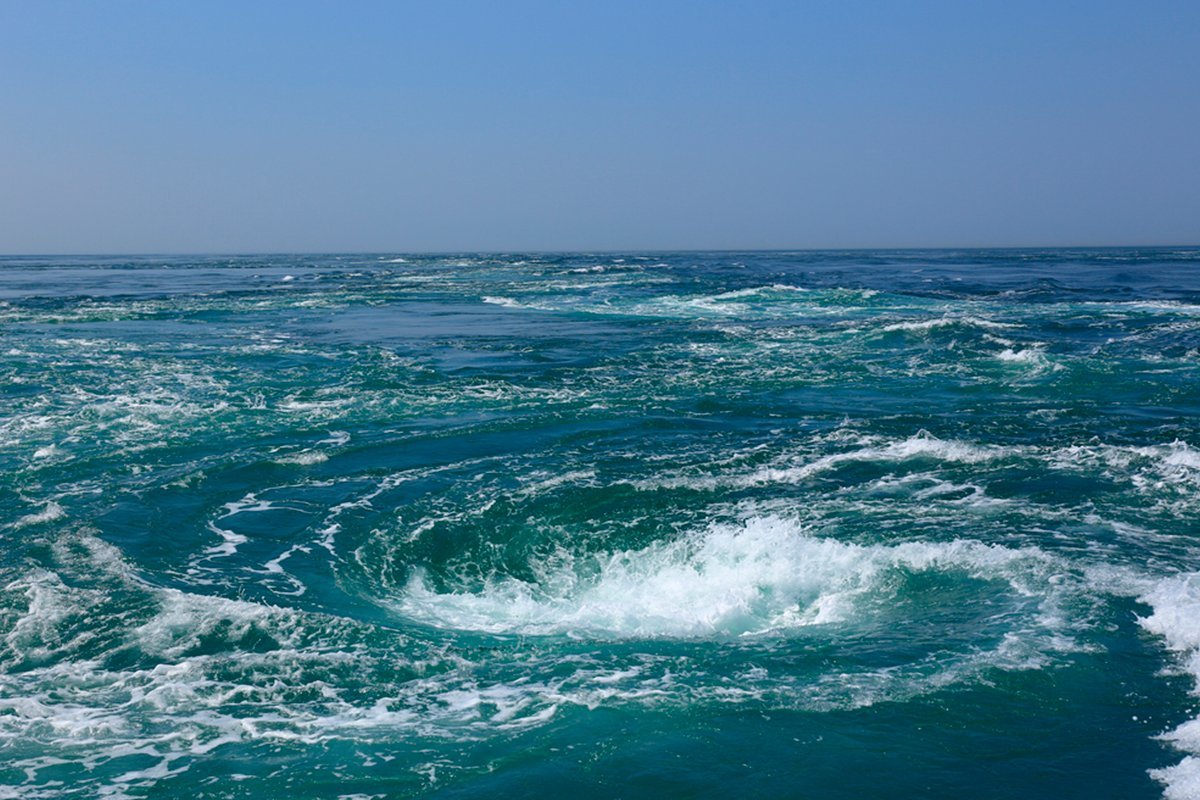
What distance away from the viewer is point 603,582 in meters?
13.4

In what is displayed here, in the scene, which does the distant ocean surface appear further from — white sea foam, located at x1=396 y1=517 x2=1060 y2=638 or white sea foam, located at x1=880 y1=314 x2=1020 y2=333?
white sea foam, located at x1=880 y1=314 x2=1020 y2=333

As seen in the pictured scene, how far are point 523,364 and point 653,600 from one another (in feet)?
64.8

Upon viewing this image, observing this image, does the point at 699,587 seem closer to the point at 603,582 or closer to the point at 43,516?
the point at 603,582

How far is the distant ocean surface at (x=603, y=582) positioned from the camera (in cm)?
838

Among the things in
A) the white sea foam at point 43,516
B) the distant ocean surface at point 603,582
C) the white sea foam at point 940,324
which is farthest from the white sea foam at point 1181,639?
the white sea foam at point 940,324

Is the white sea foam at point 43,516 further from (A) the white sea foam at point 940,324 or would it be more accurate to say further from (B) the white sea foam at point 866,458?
(A) the white sea foam at point 940,324

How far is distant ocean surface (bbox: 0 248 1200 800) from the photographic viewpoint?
27.5 ft

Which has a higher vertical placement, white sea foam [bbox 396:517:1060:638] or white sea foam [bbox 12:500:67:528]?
white sea foam [bbox 12:500:67:528]

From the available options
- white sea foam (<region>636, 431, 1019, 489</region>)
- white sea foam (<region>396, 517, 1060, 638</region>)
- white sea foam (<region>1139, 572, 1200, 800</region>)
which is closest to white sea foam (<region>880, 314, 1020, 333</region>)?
white sea foam (<region>636, 431, 1019, 489</region>)

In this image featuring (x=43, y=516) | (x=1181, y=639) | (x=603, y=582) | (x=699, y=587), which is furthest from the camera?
(x=43, y=516)

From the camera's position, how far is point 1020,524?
1470cm

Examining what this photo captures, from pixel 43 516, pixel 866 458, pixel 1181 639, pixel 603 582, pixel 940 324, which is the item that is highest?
pixel 940 324

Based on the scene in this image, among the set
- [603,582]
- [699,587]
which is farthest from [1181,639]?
[603,582]

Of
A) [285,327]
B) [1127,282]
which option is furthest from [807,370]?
[1127,282]
